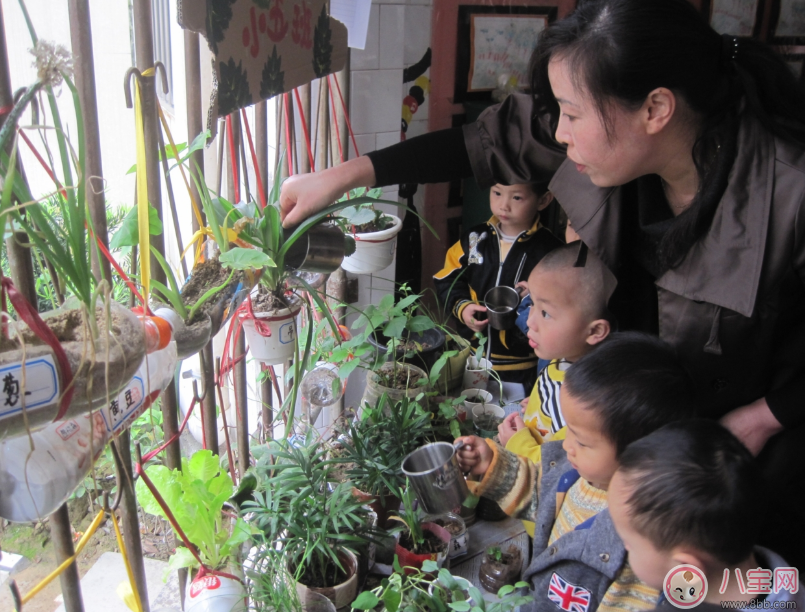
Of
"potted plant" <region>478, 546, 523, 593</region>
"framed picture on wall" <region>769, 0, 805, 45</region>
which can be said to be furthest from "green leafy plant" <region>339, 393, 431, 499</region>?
"framed picture on wall" <region>769, 0, 805, 45</region>

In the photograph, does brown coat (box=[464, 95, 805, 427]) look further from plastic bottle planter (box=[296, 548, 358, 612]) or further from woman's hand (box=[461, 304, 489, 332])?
woman's hand (box=[461, 304, 489, 332])

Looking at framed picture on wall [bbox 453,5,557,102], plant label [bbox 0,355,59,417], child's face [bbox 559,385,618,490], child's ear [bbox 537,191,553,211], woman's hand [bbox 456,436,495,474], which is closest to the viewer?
plant label [bbox 0,355,59,417]

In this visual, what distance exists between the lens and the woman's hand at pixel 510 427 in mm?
1561

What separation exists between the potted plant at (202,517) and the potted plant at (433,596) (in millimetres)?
240

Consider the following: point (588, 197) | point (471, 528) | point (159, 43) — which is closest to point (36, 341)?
point (588, 197)

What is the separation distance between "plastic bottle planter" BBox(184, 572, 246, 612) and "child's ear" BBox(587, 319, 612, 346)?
2.99 ft

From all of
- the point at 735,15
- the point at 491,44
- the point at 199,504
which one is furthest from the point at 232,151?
the point at 735,15

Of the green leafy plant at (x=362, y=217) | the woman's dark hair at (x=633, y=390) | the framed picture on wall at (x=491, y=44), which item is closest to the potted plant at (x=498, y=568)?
the woman's dark hair at (x=633, y=390)

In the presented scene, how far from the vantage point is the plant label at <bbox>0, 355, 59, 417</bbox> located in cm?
51

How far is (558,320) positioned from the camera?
4.92ft

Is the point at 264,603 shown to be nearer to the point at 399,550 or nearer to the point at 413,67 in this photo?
the point at 399,550

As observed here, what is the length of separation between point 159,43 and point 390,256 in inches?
71.9

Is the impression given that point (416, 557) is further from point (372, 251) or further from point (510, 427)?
point (372, 251)

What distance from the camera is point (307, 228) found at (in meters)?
1.16
